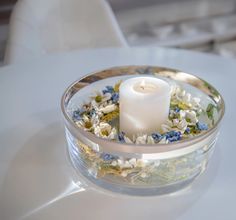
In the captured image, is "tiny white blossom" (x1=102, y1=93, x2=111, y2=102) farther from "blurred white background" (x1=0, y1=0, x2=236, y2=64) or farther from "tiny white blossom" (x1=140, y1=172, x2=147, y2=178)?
"blurred white background" (x1=0, y1=0, x2=236, y2=64)

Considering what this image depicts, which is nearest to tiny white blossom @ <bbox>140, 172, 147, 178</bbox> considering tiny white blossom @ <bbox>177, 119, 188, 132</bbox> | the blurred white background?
tiny white blossom @ <bbox>177, 119, 188, 132</bbox>

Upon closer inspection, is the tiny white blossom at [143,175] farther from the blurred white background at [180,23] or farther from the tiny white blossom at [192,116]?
the blurred white background at [180,23]

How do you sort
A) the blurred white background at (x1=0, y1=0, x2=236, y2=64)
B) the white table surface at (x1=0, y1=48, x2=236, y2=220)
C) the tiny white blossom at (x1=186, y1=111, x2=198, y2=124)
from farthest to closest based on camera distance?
the blurred white background at (x1=0, y1=0, x2=236, y2=64) < the tiny white blossom at (x1=186, y1=111, x2=198, y2=124) < the white table surface at (x1=0, y1=48, x2=236, y2=220)

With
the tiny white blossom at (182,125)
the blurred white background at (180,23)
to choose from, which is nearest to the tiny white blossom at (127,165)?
the tiny white blossom at (182,125)

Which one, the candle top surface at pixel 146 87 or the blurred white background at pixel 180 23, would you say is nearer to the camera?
the candle top surface at pixel 146 87

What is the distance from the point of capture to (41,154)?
0.67m

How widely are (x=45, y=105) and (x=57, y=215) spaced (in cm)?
30

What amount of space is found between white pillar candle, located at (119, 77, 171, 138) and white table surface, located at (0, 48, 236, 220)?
0.37ft

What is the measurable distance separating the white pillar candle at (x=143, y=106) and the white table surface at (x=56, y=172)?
0.11 meters

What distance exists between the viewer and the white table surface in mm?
559

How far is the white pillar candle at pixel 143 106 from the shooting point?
62 centimetres

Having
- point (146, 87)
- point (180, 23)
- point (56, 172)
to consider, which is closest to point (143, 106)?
point (146, 87)

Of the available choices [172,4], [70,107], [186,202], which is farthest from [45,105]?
[172,4]

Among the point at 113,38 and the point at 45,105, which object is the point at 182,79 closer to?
the point at 45,105
